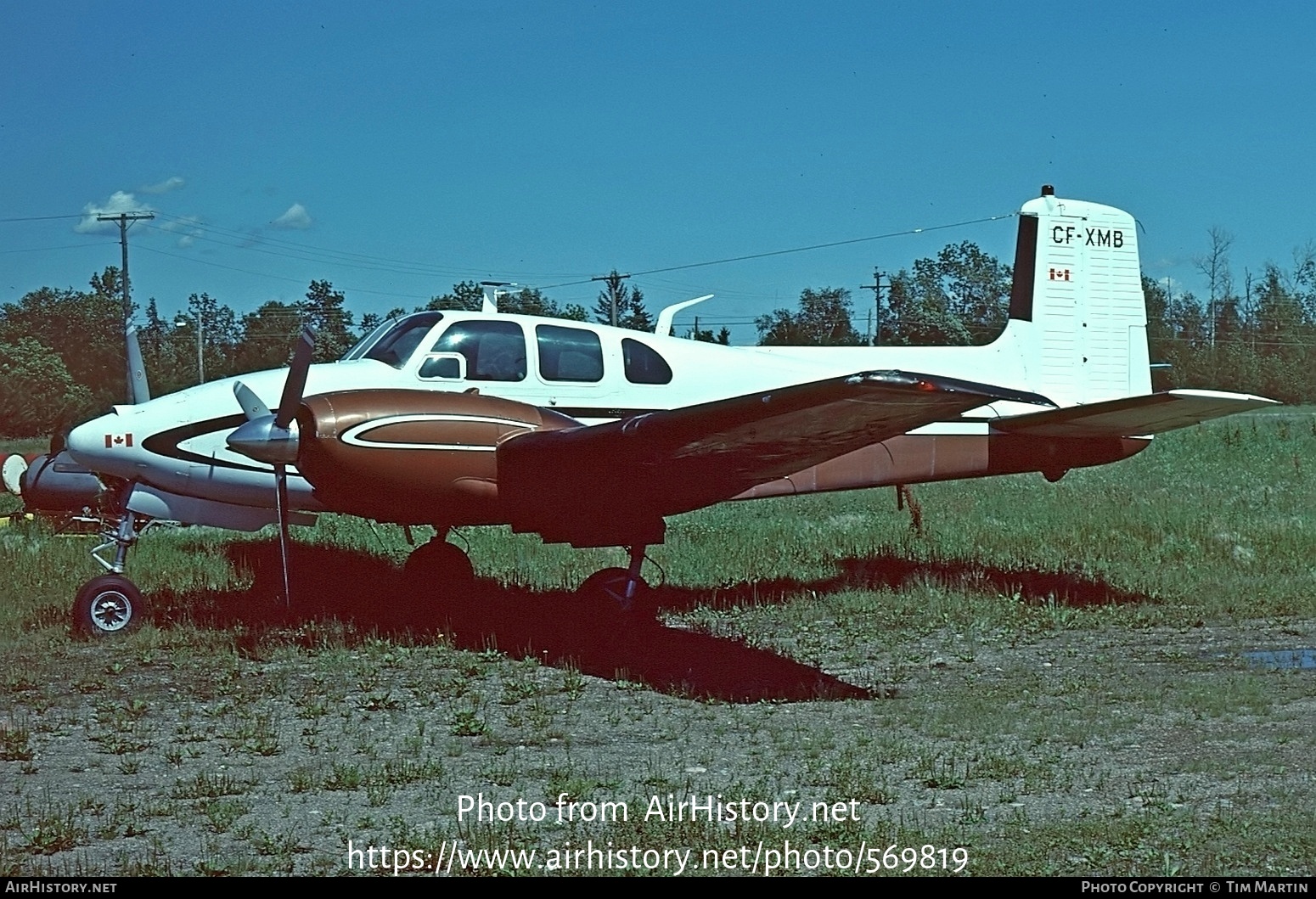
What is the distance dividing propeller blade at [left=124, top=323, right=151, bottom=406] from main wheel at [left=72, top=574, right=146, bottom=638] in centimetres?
194

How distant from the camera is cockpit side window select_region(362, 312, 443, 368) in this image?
10477 millimetres

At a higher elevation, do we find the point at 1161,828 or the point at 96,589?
the point at 96,589

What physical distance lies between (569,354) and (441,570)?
2.59m

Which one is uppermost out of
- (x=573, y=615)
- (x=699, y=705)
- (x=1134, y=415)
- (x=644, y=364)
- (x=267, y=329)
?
(x=267, y=329)

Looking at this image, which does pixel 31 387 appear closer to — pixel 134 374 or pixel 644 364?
pixel 134 374

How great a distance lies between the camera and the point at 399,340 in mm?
10633

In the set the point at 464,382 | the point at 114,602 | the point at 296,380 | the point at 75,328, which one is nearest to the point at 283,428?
the point at 296,380

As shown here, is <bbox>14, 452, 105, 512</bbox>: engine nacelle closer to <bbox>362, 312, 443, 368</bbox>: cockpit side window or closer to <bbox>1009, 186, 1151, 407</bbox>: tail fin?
<bbox>362, 312, 443, 368</bbox>: cockpit side window

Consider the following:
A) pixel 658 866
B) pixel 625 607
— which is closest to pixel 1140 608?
pixel 625 607

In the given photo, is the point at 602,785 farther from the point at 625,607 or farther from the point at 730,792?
the point at 625,607

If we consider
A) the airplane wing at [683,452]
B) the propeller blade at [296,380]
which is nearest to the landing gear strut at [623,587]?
the airplane wing at [683,452]

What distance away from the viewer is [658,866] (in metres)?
4.96

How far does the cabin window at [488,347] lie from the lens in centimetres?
1059

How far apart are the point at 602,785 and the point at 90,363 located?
143 feet
